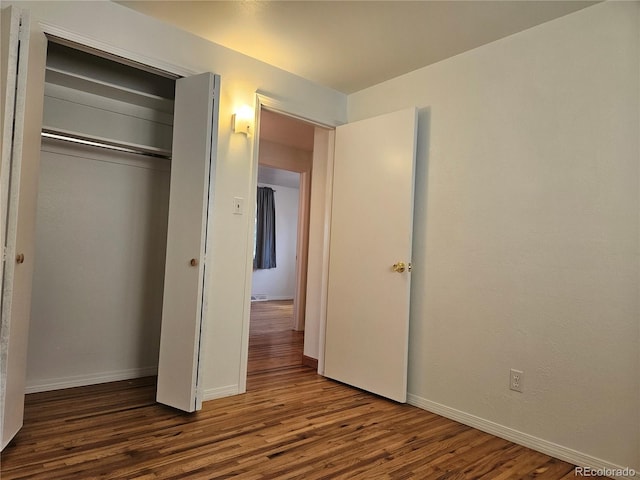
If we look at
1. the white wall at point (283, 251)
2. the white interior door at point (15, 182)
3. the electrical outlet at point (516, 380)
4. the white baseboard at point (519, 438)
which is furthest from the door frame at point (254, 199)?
the white wall at point (283, 251)

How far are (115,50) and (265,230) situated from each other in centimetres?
648

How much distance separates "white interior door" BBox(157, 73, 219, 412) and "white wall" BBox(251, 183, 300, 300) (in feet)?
20.3

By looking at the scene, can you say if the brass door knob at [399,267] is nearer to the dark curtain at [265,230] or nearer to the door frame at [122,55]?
the door frame at [122,55]

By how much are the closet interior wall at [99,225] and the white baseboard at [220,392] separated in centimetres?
77

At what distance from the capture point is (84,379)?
119 inches

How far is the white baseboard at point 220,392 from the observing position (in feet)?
9.28

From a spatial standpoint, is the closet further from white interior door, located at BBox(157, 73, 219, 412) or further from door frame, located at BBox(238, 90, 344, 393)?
door frame, located at BBox(238, 90, 344, 393)

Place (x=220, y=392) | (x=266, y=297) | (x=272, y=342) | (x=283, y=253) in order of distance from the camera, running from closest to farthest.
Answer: (x=220, y=392) < (x=272, y=342) < (x=266, y=297) < (x=283, y=253)

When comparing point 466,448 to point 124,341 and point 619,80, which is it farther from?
point 124,341

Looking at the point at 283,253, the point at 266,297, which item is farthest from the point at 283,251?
the point at 266,297

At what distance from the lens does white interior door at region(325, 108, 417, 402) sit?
2.96 m

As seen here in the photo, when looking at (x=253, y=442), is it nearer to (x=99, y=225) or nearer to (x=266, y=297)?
(x=99, y=225)

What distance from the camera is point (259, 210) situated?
8867mm

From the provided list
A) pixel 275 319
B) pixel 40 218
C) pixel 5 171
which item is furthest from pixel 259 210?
pixel 5 171
